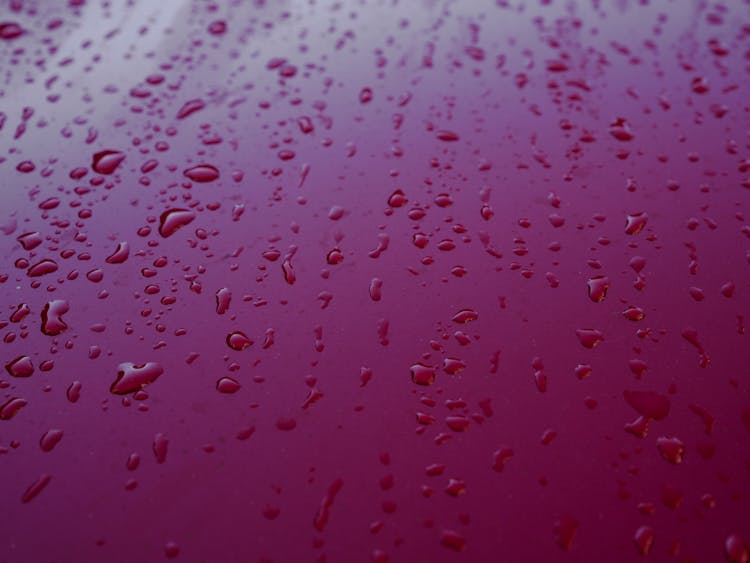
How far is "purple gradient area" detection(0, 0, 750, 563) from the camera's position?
2.81 feet

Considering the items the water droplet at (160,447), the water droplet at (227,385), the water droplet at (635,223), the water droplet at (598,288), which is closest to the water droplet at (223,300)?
the water droplet at (227,385)

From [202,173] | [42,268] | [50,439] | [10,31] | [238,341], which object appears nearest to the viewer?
[50,439]

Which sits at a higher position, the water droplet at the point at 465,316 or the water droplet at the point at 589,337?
the water droplet at the point at 465,316

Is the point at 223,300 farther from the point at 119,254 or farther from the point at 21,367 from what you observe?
the point at 21,367

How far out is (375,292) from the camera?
111 centimetres

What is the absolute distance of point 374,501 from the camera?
0.86 meters

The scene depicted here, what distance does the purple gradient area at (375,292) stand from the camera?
2.81ft

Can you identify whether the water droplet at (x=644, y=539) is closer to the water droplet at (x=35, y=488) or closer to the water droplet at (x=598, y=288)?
the water droplet at (x=598, y=288)

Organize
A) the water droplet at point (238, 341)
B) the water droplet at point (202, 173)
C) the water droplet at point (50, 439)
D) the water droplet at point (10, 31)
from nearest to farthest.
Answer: the water droplet at point (50, 439) → the water droplet at point (238, 341) → the water droplet at point (202, 173) → the water droplet at point (10, 31)

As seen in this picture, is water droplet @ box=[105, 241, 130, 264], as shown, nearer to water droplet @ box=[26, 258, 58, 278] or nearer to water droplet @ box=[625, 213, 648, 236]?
water droplet @ box=[26, 258, 58, 278]

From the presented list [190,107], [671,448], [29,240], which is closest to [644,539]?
[671,448]

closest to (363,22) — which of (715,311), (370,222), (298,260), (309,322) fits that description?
(370,222)

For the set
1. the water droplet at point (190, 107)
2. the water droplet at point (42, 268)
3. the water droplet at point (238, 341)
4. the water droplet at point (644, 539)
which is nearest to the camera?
the water droplet at point (644, 539)

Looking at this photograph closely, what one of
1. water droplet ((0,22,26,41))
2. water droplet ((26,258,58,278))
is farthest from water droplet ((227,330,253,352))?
water droplet ((0,22,26,41))
